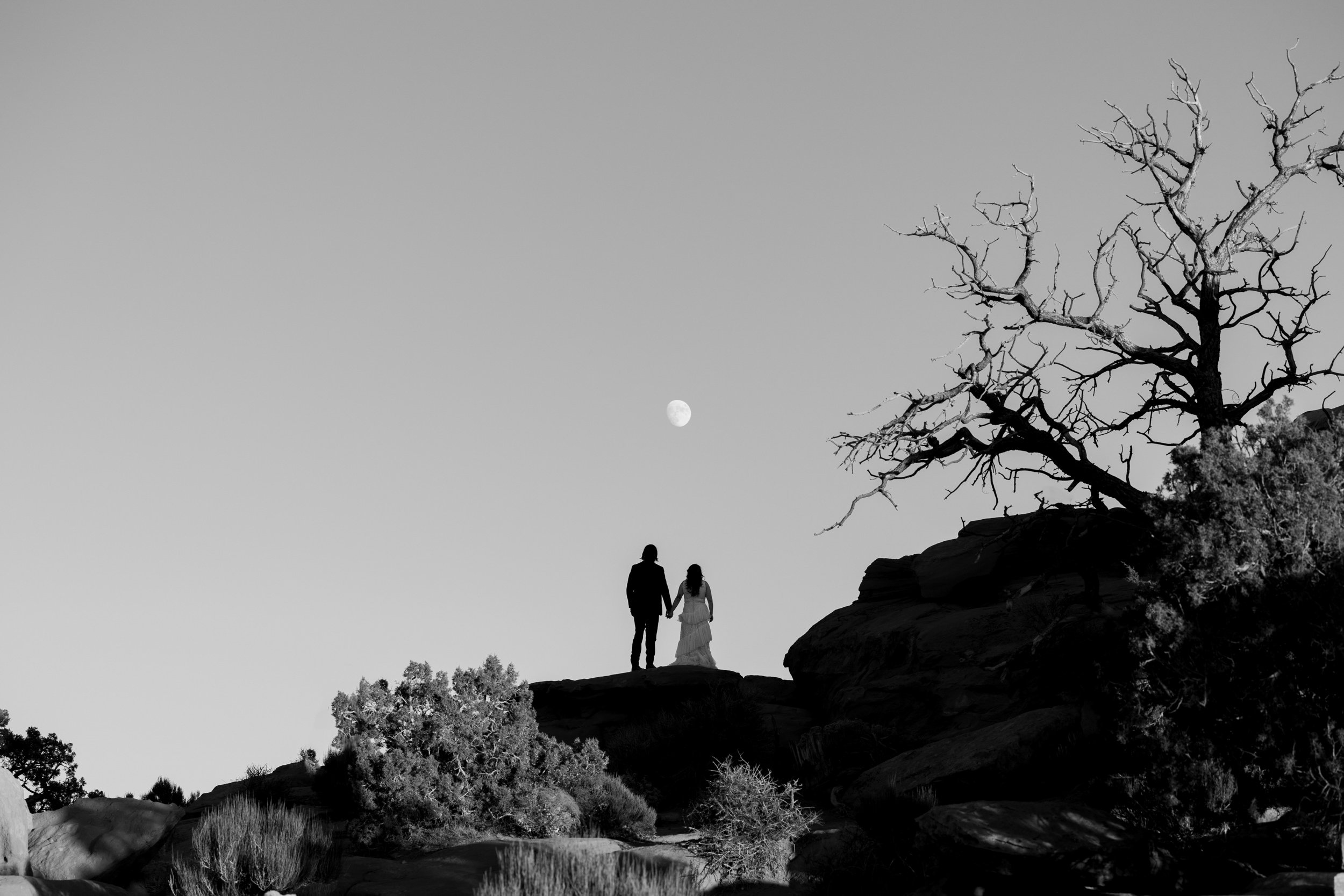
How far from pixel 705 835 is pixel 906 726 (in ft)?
23.2

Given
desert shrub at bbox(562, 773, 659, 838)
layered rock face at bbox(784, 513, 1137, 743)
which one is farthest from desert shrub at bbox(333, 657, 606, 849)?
layered rock face at bbox(784, 513, 1137, 743)

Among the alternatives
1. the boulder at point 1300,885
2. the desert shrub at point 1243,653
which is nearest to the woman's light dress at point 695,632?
the desert shrub at point 1243,653

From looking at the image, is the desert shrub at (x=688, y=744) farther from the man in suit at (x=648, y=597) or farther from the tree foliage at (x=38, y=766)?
Result: the tree foliage at (x=38, y=766)

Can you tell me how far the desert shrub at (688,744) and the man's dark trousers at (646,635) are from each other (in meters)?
3.49

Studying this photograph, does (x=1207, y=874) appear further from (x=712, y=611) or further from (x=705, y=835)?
(x=712, y=611)

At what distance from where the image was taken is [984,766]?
51.3ft

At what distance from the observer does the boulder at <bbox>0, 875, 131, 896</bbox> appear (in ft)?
45.1

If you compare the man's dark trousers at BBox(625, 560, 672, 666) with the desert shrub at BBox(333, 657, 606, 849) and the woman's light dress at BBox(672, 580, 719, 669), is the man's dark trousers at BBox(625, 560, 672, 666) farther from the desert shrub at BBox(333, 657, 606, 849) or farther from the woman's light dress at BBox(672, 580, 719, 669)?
the desert shrub at BBox(333, 657, 606, 849)

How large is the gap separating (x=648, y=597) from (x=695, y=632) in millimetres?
1465

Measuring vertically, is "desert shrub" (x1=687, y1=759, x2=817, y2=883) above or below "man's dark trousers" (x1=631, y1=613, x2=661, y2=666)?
below

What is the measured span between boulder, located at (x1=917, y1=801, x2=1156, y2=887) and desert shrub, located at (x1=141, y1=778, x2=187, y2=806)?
1529cm

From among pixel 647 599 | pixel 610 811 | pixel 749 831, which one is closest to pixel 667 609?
pixel 647 599

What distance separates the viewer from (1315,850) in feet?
39.9

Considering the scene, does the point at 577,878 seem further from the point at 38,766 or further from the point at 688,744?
the point at 38,766
